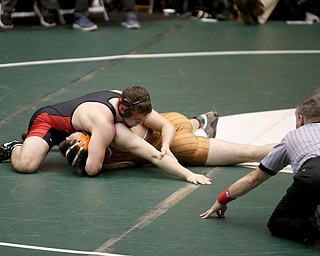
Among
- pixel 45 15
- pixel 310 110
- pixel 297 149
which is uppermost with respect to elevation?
pixel 310 110

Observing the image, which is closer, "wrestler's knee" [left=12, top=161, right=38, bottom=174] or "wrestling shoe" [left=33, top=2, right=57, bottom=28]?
"wrestler's knee" [left=12, top=161, right=38, bottom=174]

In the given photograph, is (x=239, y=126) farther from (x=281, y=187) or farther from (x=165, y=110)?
(x=281, y=187)

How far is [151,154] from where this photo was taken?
638 cm

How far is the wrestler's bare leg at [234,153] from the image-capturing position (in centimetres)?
672

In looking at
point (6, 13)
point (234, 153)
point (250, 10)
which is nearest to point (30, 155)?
point (234, 153)

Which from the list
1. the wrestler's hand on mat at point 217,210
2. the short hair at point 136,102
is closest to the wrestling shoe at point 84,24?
the short hair at point 136,102

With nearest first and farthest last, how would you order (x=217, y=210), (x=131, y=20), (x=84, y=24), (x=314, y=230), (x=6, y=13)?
(x=314, y=230), (x=217, y=210), (x=6, y=13), (x=84, y=24), (x=131, y=20)

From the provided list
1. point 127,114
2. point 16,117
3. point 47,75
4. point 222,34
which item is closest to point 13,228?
point 127,114

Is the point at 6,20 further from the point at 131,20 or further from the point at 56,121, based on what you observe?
the point at 56,121

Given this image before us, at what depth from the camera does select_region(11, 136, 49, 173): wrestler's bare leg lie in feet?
21.5

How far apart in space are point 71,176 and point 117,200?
0.64m

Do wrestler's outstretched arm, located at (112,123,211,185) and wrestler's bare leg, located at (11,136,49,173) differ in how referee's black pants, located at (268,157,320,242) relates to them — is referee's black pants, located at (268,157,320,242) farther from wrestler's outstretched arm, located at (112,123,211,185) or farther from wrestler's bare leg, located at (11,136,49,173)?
wrestler's bare leg, located at (11,136,49,173)

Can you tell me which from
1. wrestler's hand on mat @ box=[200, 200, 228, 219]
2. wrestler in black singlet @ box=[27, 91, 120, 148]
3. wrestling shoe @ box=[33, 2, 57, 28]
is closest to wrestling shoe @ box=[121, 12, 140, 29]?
wrestling shoe @ box=[33, 2, 57, 28]

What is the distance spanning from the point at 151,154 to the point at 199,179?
14.5 inches
